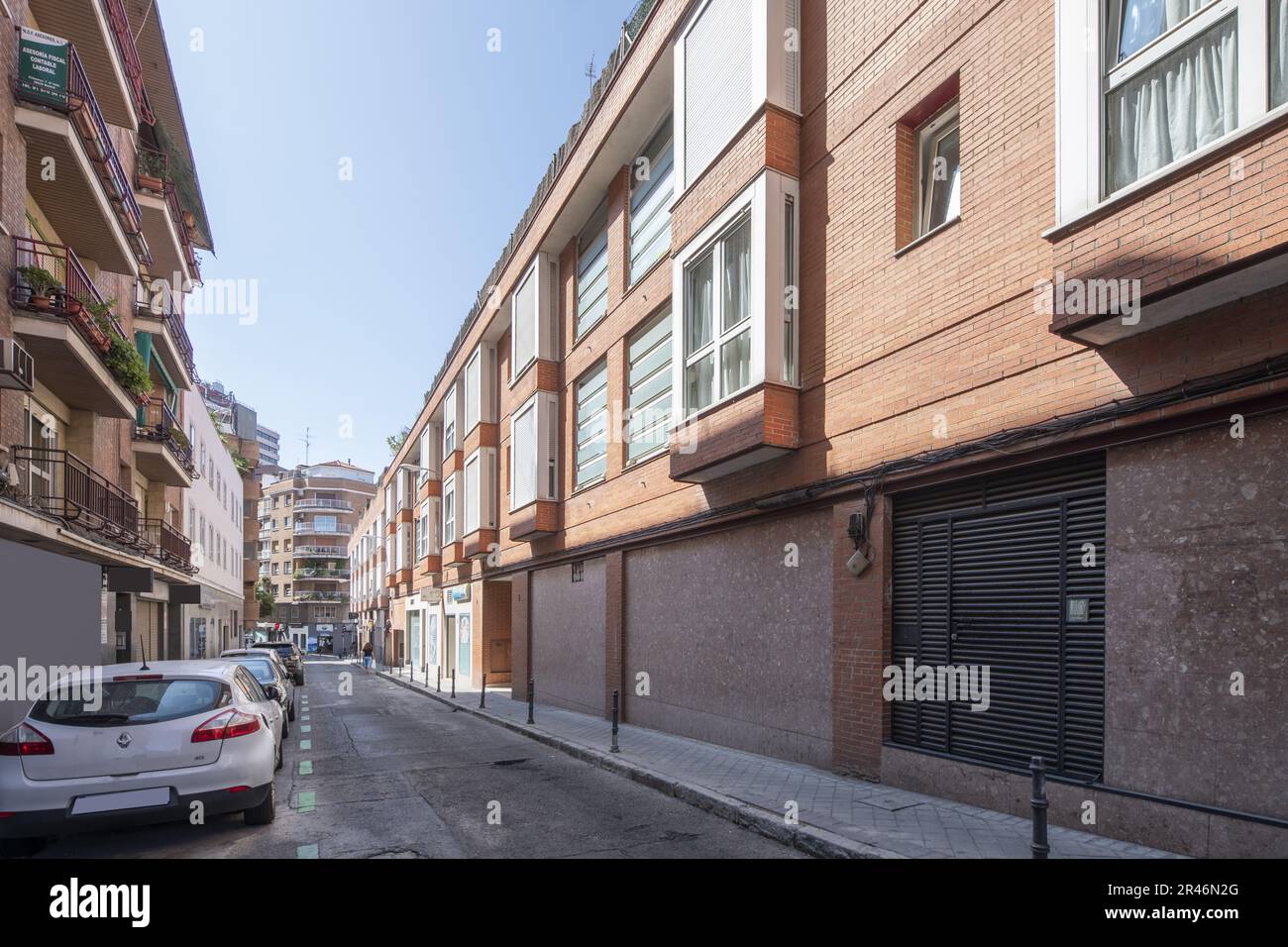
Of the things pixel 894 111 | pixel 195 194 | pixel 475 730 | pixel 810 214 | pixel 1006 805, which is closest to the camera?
pixel 1006 805

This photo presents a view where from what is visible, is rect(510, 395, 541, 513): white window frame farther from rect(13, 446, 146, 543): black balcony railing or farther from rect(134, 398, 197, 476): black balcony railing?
rect(134, 398, 197, 476): black balcony railing

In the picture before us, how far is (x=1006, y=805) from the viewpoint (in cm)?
660

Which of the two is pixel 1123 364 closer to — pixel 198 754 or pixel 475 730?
pixel 198 754

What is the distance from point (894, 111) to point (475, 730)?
1195 centimetres

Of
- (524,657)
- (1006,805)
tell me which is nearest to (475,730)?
(524,657)

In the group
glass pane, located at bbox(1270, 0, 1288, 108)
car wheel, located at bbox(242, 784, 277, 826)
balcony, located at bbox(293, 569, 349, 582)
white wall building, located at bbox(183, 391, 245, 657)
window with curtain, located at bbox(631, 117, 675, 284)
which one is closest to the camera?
glass pane, located at bbox(1270, 0, 1288, 108)

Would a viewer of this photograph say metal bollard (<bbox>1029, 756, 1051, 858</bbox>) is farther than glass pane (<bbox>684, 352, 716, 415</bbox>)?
No

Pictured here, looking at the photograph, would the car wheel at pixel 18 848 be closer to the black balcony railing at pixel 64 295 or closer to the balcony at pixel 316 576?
the black balcony railing at pixel 64 295

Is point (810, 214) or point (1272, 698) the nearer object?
point (1272, 698)

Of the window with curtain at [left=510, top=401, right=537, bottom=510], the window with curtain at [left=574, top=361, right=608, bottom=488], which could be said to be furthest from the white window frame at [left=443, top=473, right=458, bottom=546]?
the window with curtain at [left=574, top=361, right=608, bottom=488]

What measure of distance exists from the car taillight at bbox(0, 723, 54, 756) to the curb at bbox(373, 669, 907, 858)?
17.7ft

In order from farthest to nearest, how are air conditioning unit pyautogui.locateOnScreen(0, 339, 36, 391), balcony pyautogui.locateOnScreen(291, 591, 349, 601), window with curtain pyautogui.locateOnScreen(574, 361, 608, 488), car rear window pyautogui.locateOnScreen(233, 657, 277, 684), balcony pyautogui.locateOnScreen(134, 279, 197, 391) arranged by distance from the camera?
balcony pyautogui.locateOnScreen(291, 591, 349, 601) < balcony pyautogui.locateOnScreen(134, 279, 197, 391) < window with curtain pyautogui.locateOnScreen(574, 361, 608, 488) < car rear window pyautogui.locateOnScreen(233, 657, 277, 684) < air conditioning unit pyautogui.locateOnScreen(0, 339, 36, 391)

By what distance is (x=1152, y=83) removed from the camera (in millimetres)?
5742

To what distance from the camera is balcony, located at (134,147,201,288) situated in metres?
18.6
